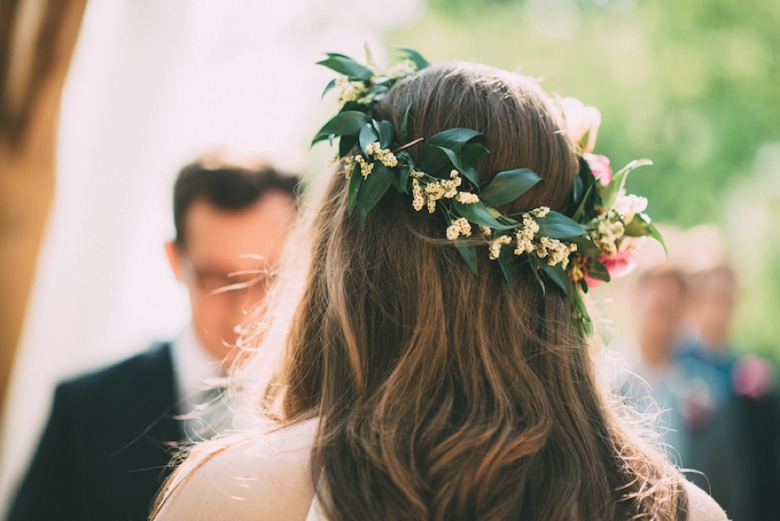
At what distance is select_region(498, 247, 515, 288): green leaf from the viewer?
1464mm

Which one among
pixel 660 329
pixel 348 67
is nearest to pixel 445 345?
pixel 348 67

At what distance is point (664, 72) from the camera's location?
8.03 metres

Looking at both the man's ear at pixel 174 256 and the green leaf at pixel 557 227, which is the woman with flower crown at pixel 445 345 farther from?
the man's ear at pixel 174 256

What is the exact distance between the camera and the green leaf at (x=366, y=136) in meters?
1.51

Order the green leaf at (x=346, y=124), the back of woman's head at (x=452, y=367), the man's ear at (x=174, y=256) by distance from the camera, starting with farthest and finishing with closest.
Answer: the man's ear at (x=174, y=256), the green leaf at (x=346, y=124), the back of woman's head at (x=452, y=367)

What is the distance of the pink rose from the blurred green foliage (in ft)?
20.5

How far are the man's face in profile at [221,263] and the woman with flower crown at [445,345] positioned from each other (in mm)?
1113

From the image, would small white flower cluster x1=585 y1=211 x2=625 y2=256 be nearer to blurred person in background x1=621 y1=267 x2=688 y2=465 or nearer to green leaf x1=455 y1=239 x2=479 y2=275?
green leaf x1=455 y1=239 x2=479 y2=275

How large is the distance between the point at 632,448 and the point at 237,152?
2.16 metres

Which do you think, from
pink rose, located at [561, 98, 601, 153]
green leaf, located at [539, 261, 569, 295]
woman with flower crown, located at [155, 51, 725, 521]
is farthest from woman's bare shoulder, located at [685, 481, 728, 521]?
pink rose, located at [561, 98, 601, 153]

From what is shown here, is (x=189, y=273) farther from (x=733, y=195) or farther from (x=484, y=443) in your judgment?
(x=733, y=195)

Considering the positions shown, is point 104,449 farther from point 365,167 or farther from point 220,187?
point 365,167

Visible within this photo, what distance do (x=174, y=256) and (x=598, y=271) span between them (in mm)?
1868

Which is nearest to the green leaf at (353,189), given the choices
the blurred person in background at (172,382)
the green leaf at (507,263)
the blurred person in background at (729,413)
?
the green leaf at (507,263)
